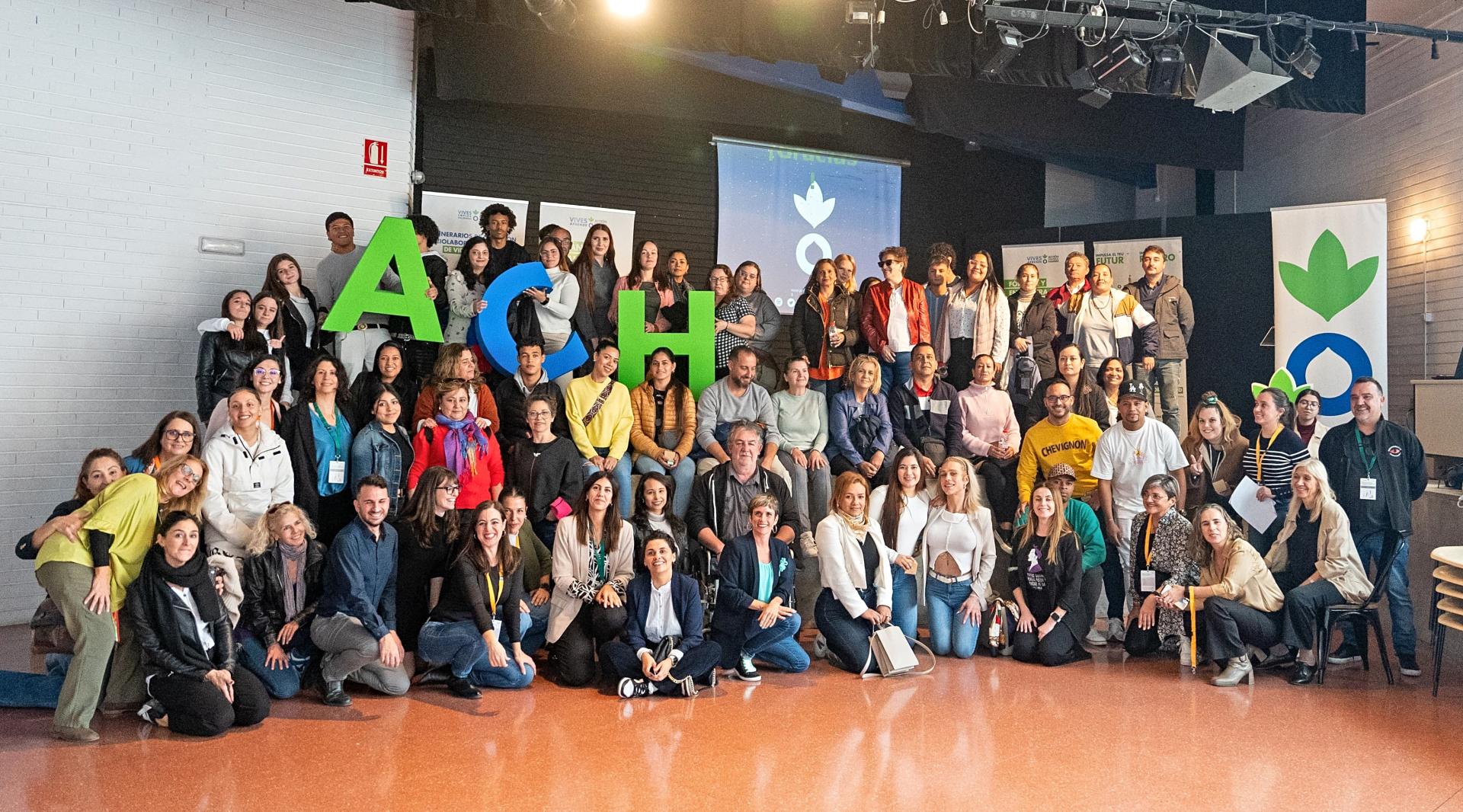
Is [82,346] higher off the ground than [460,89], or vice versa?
[460,89]

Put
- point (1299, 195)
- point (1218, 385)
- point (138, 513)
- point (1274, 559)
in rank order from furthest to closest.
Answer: point (1299, 195) < point (1218, 385) < point (1274, 559) < point (138, 513)

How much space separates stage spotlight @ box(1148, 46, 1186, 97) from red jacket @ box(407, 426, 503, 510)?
207 inches

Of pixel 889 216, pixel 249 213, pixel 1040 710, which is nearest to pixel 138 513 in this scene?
pixel 249 213

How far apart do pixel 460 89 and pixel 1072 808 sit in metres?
6.35

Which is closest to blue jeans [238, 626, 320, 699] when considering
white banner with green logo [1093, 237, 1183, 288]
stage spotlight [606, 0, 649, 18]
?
stage spotlight [606, 0, 649, 18]

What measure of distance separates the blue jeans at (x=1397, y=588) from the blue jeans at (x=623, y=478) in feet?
12.0

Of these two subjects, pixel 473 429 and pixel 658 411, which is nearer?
pixel 473 429

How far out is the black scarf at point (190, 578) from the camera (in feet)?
14.6

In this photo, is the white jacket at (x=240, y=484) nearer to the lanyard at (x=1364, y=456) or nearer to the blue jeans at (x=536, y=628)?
the blue jeans at (x=536, y=628)

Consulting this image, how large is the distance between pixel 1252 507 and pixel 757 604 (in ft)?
9.26

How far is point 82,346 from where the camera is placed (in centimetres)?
680

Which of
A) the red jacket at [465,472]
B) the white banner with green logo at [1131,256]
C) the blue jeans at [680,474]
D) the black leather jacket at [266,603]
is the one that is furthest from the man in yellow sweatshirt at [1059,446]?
the black leather jacket at [266,603]

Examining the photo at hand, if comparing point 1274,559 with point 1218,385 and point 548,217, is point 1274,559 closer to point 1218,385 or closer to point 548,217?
point 1218,385

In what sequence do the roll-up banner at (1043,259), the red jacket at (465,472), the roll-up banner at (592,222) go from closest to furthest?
the red jacket at (465,472) < the roll-up banner at (592,222) < the roll-up banner at (1043,259)
